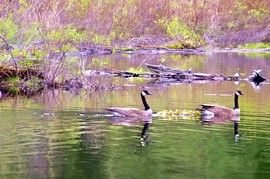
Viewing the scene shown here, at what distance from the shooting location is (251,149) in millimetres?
14641

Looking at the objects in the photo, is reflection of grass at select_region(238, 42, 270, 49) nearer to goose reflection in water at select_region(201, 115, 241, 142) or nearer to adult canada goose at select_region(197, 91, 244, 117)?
adult canada goose at select_region(197, 91, 244, 117)

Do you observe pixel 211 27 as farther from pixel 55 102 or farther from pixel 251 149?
pixel 251 149

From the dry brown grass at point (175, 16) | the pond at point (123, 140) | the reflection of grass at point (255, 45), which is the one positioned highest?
the dry brown grass at point (175, 16)

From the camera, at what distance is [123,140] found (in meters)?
15.4

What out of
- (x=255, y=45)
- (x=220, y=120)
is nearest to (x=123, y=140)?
(x=220, y=120)

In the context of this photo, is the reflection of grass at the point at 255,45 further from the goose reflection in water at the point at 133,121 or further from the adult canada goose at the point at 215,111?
the goose reflection in water at the point at 133,121

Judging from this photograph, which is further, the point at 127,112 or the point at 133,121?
the point at 127,112

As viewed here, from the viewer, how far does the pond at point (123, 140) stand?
1245 cm

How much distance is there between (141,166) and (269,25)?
59.4 meters

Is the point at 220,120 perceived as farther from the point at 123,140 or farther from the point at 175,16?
the point at 175,16

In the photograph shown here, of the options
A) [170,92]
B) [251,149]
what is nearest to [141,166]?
[251,149]

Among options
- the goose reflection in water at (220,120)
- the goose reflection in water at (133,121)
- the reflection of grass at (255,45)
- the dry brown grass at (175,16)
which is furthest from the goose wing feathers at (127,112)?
the reflection of grass at (255,45)

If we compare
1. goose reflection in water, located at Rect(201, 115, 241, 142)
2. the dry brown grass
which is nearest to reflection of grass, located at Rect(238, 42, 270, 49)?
the dry brown grass

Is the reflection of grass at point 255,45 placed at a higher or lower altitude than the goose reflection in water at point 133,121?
higher
